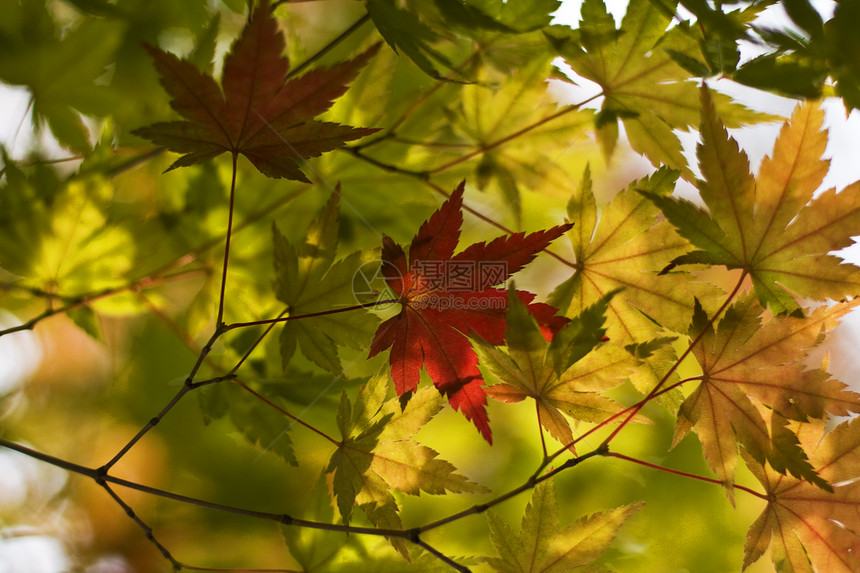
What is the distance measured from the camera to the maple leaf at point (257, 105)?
43 cm

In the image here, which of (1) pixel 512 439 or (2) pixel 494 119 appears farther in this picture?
(1) pixel 512 439

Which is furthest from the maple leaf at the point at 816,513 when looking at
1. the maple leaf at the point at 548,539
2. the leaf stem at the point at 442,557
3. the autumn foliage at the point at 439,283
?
the leaf stem at the point at 442,557

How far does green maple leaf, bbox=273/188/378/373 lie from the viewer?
63 centimetres

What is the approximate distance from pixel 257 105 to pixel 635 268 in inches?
17.6

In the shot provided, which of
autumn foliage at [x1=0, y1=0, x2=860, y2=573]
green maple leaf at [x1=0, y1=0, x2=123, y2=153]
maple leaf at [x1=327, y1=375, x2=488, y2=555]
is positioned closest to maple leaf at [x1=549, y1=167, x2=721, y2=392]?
autumn foliage at [x1=0, y1=0, x2=860, y2=573]

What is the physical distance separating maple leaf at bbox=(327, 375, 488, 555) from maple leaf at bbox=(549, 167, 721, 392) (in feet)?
0.79

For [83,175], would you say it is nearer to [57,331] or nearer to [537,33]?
[57,331]

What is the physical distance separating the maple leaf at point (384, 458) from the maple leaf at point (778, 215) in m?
0.33

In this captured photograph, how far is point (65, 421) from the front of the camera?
943mm

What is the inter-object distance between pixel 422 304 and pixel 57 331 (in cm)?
73

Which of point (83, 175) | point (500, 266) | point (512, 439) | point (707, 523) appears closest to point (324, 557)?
point (512, 439)

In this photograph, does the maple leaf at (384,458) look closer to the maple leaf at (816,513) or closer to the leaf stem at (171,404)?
the leaf stem at (171,404)

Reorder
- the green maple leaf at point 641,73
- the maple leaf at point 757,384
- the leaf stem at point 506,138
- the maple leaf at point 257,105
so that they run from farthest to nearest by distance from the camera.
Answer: the leaf stem at point 506,138 < the green maple leaf at point 641,73 < the maple leaf at point 757,384 < the maple leaf at point 257,105

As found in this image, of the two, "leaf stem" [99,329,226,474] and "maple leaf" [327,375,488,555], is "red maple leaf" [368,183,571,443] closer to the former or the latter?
"maple leaf" [327,375,488,555]
